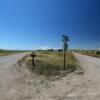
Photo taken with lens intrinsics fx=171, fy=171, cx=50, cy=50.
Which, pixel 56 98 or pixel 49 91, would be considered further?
pixel 49 91

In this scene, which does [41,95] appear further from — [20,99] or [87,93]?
[87,93]

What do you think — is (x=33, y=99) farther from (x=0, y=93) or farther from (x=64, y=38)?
(x=64, y=38)

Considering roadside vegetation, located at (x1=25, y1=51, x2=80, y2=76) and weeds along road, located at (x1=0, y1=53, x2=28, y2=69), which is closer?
roadside vegetation, located at (x1=25, y1=51, x2=80, y2=76)

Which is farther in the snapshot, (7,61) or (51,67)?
(7,61)

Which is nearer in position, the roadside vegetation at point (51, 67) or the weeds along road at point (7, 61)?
the roadside vegetation at point (51, 67)

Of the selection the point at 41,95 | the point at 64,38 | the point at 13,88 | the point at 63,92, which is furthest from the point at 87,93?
the point at 64,38

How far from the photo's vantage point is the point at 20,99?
22.0 feet

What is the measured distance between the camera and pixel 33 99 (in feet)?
22.0

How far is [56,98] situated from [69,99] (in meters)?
0.53

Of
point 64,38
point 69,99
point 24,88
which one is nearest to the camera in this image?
point 69,99

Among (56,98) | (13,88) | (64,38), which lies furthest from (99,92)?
(64,38)

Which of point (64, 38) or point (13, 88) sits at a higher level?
point (64, 38)

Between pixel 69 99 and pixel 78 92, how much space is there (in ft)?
3.70

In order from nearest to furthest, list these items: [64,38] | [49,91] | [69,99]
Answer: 1. [69,99]
2. [49,91]
3. [64,38]
